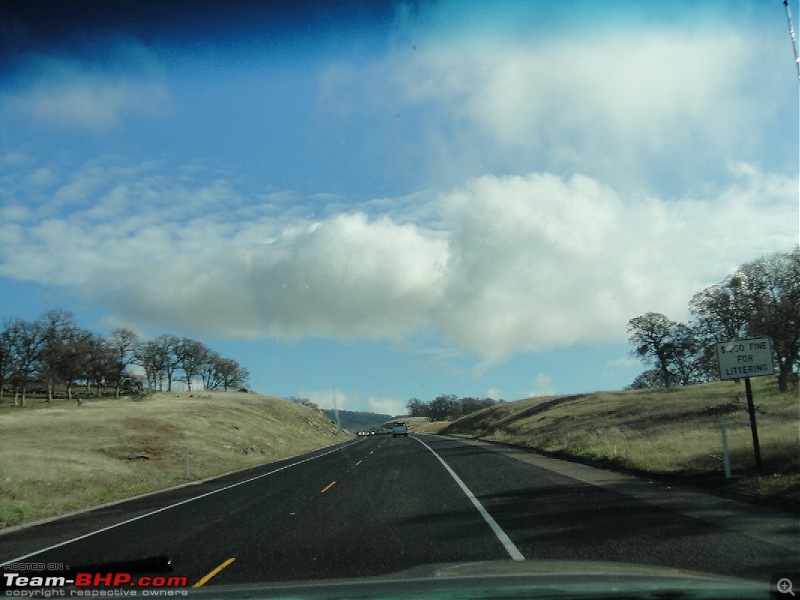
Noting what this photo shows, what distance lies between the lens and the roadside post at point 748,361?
52.5ft

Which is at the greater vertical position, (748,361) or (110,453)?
(748,361)

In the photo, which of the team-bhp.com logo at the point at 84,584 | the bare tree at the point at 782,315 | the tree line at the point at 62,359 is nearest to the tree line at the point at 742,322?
the bare tree at the point at 782,315

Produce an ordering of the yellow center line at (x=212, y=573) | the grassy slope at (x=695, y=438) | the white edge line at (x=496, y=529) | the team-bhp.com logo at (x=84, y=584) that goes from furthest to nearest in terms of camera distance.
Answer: the grassy slope at (x=695, y=438), the white edge line at (x=496, y=529), the yellow center line at (x=212, y=573), the team-bhp.com logo at (x=84, y=584)

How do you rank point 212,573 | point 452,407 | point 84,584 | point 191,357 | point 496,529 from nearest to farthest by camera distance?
1. point 84,584
2. point 212,573
3. point 496,529
4. point 191,357
5. point 452,407

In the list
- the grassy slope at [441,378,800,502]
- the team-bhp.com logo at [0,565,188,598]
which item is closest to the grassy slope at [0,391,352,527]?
the team-bhp.com logo at [0,565,188,598]

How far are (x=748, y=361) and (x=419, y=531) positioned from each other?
1014cm

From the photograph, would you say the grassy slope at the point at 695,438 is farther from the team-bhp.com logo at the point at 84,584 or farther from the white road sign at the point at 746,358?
the team-bhp.com logo at the point at 84,584

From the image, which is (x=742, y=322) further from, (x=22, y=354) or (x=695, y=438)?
(x=22, y=354)

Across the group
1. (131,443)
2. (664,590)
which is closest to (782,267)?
(131,443)

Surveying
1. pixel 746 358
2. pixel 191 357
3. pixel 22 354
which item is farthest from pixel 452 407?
pixel 746 358

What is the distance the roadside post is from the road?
313 centimetres

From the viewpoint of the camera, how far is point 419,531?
10445 mm

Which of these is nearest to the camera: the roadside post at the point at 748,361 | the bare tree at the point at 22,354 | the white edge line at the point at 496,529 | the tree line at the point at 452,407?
the white edge line at the point at 496,529

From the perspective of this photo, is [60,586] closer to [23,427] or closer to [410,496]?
[410,496]
